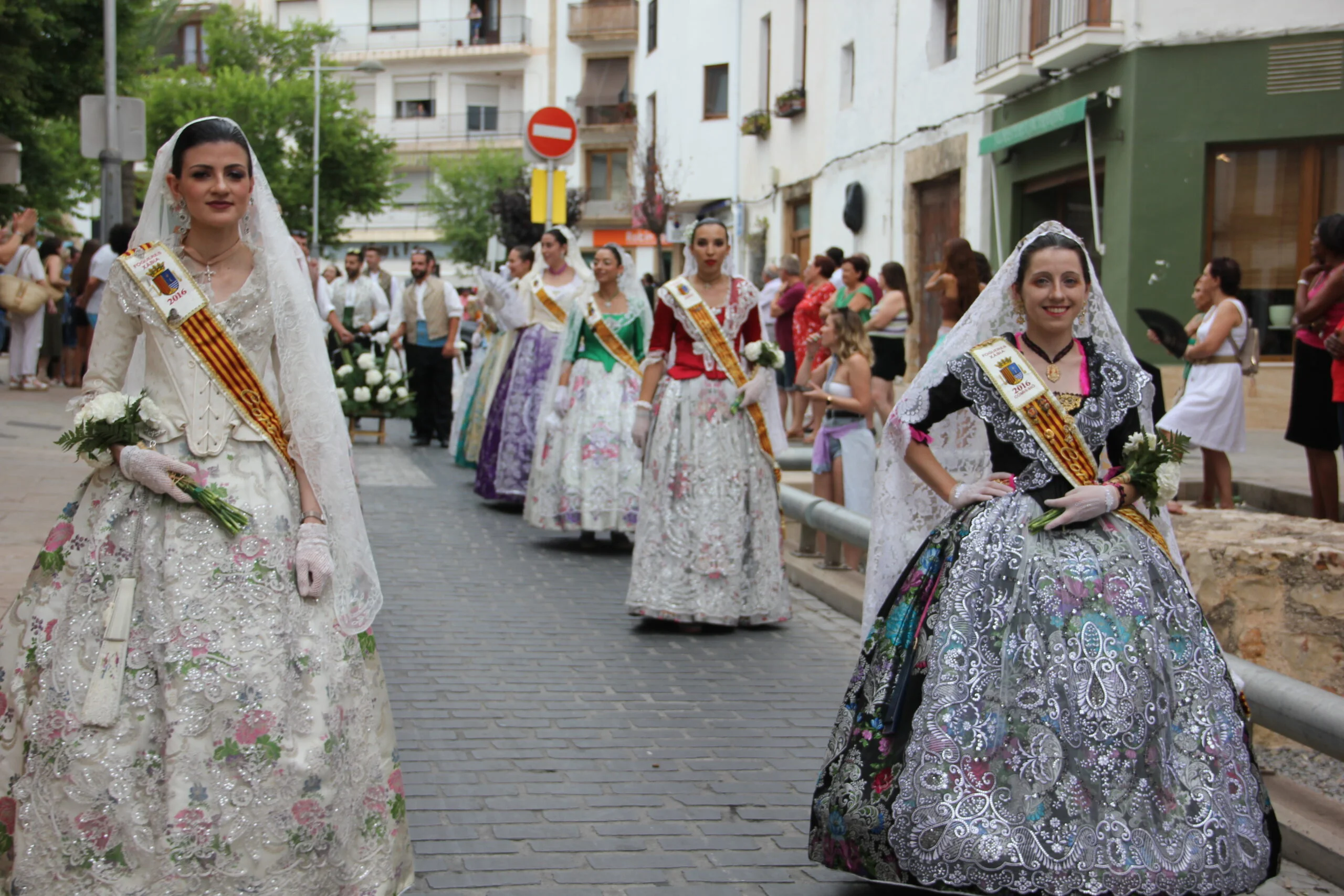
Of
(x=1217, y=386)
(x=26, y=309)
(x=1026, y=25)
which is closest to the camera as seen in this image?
(x=1217, y=386)

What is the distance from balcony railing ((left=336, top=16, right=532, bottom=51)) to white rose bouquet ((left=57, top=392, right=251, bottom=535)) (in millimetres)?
57738

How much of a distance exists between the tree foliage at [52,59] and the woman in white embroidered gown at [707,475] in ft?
34.8

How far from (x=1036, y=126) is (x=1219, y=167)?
2.27m

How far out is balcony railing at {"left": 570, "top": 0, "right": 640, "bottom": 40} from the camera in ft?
163

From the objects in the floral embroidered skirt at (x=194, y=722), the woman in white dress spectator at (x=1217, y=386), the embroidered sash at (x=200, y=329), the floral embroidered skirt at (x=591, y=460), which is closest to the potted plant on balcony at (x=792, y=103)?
the woman in white dress spectator at (x=1217, y=386)

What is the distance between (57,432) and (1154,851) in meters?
12.1

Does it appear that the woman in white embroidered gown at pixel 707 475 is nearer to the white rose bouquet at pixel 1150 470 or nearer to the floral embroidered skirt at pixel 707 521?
the floral embroidered skirt at pixel 707 521

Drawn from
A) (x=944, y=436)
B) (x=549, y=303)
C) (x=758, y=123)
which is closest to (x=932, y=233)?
(x=758, y=123)

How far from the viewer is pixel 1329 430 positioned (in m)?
8.68

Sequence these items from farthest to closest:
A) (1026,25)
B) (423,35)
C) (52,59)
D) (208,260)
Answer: (423,35) < (52,59) < (1026,25) < (208,260)

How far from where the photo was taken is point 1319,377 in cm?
883

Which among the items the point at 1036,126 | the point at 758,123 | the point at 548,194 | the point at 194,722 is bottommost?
the point at 194,722

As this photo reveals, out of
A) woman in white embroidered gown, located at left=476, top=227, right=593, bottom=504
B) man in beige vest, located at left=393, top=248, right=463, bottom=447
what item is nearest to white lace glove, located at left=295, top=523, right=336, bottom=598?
woman in white embroidered gown, located at left=476, top=227, right=593, bottom=504

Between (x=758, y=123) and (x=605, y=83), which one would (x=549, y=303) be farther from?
(x=605, y=83)
